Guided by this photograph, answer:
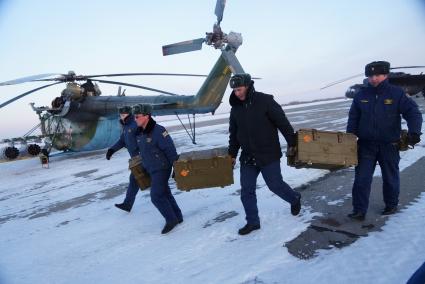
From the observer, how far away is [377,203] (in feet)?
16.0

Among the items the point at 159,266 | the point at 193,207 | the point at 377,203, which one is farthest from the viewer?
the point at 193,207

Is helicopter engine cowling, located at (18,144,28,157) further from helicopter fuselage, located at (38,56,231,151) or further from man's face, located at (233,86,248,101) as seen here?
man's face, located at (233,86,248,101)

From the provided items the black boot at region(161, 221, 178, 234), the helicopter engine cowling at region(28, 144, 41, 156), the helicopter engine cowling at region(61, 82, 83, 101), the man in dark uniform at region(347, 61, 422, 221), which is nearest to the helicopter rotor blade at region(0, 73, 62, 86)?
the helicopter engine cowling at region(61, 82, 83, 101)

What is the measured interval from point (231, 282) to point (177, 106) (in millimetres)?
11352

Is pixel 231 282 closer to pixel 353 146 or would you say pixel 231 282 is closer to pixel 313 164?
pixel 313 164

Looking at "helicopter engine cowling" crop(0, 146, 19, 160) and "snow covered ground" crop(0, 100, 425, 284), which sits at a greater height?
"helicopter engine cowling" crop(0, 146, 19, 160)

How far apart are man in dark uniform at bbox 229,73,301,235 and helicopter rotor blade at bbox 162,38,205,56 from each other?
24.6 feet

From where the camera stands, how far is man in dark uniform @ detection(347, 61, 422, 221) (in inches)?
160

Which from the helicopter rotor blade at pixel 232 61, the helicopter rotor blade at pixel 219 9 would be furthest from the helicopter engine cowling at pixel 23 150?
the helicopter rotor blade at pixel 219 9

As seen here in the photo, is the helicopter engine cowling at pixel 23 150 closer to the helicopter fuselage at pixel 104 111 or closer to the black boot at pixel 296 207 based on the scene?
the helicopter fuselage at pixel 104 111

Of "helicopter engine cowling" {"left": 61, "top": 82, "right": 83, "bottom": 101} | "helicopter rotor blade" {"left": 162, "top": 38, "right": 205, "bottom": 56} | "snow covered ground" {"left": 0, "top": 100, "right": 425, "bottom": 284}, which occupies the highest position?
"helicopter rotor blade" {"left": 162, "top": 38, "right": 205, "bottom": 56}

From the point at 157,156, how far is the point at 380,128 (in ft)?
9.55

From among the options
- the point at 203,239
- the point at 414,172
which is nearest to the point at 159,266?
the point at 203,239

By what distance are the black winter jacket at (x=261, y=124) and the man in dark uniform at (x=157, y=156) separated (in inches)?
45.1
